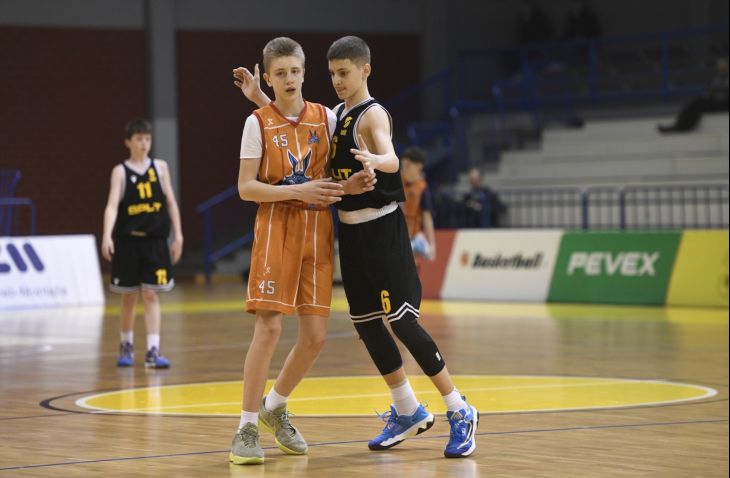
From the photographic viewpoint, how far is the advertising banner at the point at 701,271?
1923cm

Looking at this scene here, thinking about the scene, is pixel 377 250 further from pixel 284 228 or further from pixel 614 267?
pixel 614 267

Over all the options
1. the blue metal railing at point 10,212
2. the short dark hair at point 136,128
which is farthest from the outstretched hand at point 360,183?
the blue metal railing at point 10,212

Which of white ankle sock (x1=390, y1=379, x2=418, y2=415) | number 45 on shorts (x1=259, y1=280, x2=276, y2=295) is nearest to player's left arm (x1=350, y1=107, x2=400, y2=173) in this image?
number 45 on shorts (x1=259, y1=280, x2=276, y2=295)

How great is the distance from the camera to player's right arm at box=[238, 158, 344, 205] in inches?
284

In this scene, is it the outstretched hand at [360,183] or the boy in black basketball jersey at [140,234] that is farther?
the boy in black basketball jersey at [140,234]

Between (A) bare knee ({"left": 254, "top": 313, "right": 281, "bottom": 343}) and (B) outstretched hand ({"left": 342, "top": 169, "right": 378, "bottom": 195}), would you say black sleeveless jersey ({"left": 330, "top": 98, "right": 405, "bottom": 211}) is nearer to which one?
(B) outstretched hand ({"left": 342, "top": 169, "right": 378, "bottom": 195})

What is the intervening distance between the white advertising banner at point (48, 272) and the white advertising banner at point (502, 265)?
18.1 ft

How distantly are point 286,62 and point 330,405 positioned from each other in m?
3.03

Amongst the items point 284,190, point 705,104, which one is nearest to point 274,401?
point 284,190

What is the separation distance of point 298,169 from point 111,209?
17.0ft

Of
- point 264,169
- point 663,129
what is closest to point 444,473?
point 264,169

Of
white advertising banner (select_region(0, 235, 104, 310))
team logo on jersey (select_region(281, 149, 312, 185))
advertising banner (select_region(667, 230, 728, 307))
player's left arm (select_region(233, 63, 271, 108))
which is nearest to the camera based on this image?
team logo on jersey (select_region(281, 149, 312, 185))

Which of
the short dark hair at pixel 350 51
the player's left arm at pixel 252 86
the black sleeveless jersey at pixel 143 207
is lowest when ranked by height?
the black sleeveless jersey at pixel 143 207

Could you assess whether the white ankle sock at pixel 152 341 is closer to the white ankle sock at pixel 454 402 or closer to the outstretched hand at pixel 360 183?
the white ankle sock at pixel 454 402
